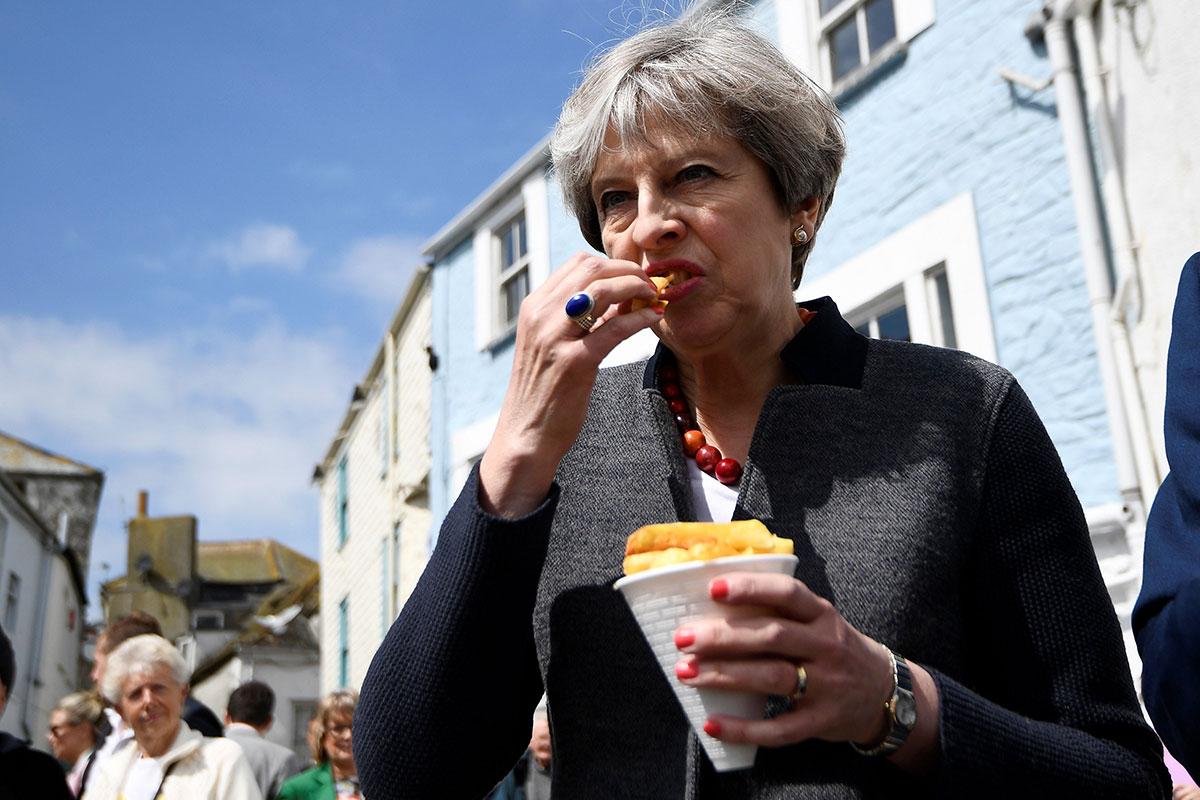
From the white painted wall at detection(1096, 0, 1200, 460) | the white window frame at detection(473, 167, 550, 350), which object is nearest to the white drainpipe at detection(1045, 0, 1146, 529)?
the white painted wall at detection(1096, 0, 1200, 460)

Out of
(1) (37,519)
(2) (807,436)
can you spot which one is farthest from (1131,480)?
(1) (37,519)

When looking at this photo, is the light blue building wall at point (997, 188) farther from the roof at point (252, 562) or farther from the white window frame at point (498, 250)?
the roof at point (252, 562)

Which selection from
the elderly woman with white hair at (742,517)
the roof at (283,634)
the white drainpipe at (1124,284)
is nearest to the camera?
the elderly woman with white hair at (742,517)

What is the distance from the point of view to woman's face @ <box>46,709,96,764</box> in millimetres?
8383

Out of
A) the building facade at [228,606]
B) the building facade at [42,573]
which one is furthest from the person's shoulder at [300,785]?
the building facade at [42,573]

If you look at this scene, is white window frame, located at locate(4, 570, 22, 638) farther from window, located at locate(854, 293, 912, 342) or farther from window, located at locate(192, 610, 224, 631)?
window, located at locate(854, 293, 912, 342)

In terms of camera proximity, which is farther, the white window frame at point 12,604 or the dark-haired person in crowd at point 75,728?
the white window frame at point 12,604

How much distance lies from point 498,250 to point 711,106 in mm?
12498

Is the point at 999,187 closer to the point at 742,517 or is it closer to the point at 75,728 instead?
the point at 742,517

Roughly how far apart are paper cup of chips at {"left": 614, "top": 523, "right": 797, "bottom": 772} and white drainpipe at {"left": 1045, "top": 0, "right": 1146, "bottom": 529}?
19.4 ft

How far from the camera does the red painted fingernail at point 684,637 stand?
4.29 ft

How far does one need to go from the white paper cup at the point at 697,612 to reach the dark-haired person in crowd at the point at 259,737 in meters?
6.16

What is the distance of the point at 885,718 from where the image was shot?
4.78 feet

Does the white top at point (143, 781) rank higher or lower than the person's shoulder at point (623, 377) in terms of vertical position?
lower
